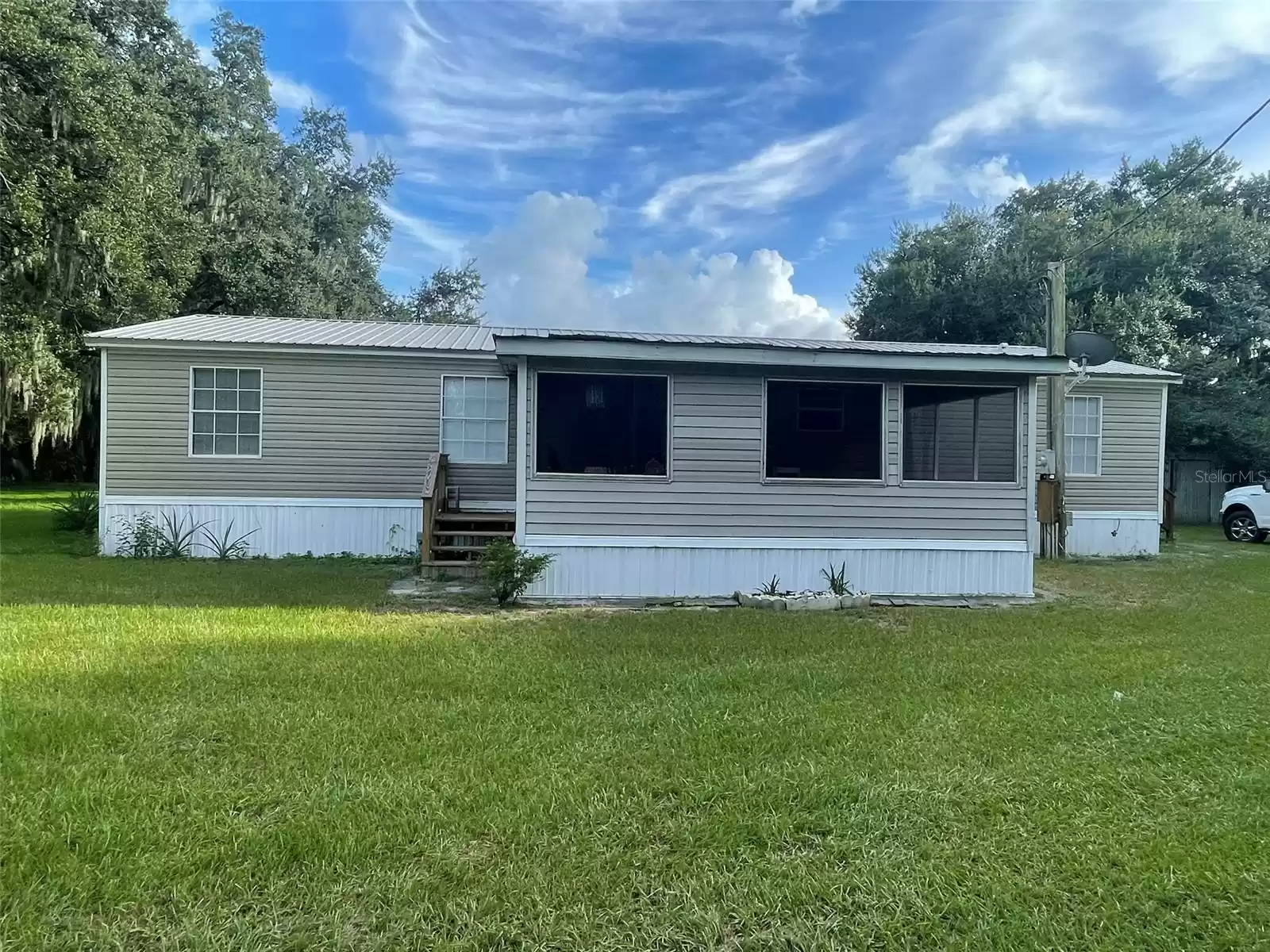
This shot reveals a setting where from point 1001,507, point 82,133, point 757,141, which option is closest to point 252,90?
point 82,133

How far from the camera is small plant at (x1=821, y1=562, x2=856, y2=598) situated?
7793mm

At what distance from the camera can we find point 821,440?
9.59 meters

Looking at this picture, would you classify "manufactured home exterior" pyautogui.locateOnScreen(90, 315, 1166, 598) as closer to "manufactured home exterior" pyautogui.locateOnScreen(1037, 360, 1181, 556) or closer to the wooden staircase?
the wooden staircase

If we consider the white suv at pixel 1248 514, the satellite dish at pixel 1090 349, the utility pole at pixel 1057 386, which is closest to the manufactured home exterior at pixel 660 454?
the satellite dish at pixel 1090 349

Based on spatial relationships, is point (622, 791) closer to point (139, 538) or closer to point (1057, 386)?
point (139, 538)

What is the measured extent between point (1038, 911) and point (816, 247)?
20.4 meters

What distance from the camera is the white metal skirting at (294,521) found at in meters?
10.2

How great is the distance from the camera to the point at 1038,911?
7.70ft

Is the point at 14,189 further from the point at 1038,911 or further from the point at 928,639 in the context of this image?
the point at 1038,911

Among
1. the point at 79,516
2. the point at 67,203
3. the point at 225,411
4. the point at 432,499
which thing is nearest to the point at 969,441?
the point at 432,499

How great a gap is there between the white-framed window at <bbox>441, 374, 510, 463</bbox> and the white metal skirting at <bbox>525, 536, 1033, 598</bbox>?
3.43m

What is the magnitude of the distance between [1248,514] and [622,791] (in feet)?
51.3

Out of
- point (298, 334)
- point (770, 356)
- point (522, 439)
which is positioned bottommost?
point (522, 439)

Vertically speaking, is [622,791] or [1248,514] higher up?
[1248,514]
